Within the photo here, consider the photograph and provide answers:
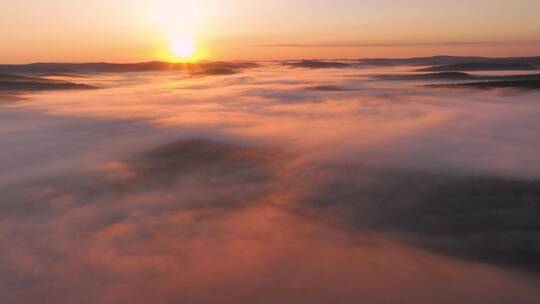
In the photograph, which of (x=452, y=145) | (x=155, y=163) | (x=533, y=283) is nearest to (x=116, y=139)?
(x=155, y=163)

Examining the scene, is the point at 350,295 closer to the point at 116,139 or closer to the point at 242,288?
the point at 242,288

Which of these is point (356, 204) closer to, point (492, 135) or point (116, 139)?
point (492, 135)

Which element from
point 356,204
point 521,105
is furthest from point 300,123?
point 521,105

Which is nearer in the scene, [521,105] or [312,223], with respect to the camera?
[312,223]

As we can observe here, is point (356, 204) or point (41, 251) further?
point (356, 204)

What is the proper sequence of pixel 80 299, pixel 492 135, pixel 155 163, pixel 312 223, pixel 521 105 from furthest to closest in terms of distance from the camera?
pixel 521 105 → pixel 492 135 → pixel 155 163 → pixel 312 223 → pixel 80 299

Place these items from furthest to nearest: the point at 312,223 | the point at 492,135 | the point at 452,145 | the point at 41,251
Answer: the point at 492,135 < the point at 452,145 < the point at 312,223 < the point at 41,251

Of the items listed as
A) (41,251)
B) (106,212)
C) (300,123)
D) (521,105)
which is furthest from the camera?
(521,105)

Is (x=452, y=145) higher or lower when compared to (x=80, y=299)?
higher

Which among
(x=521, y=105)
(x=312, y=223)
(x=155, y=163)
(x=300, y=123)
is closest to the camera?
(x=312, y=223)
